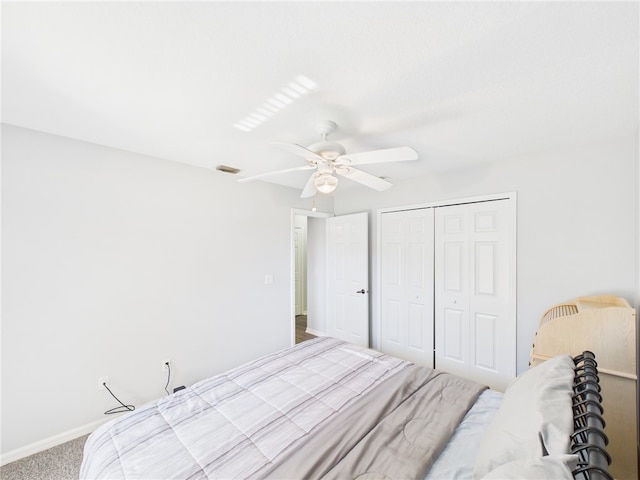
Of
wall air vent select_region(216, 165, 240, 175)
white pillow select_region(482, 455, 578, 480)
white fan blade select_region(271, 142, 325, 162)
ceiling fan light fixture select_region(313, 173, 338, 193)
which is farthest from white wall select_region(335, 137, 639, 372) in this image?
wall air vent select_region(216, 165, 240, 175)

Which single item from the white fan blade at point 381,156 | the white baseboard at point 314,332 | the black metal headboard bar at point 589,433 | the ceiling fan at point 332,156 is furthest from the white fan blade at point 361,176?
the white baseboard at point 314,332

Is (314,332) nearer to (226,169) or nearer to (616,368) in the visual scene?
(226,169)

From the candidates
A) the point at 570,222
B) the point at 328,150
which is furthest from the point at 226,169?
the point at 570,222

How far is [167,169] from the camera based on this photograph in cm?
264

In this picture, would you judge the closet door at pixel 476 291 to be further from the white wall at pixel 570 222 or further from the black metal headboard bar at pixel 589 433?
the black metal headboard bar at pixel 589 433

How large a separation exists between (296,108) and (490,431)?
6.34ft

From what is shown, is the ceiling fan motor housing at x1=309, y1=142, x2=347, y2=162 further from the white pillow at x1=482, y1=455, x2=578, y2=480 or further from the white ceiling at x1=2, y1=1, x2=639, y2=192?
the white pillow at x1=482, y1=455, x2=578, y2=480

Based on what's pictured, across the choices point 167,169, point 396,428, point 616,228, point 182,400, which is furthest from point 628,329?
point 167,169

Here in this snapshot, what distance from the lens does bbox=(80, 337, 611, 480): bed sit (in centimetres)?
89

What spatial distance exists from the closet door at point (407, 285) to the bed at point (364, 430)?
1.56 m

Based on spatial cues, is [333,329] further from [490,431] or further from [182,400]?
[490,431]

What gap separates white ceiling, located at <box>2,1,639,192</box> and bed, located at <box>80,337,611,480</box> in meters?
1.44

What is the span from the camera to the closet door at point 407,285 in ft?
10.6

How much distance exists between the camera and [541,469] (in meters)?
0.67
